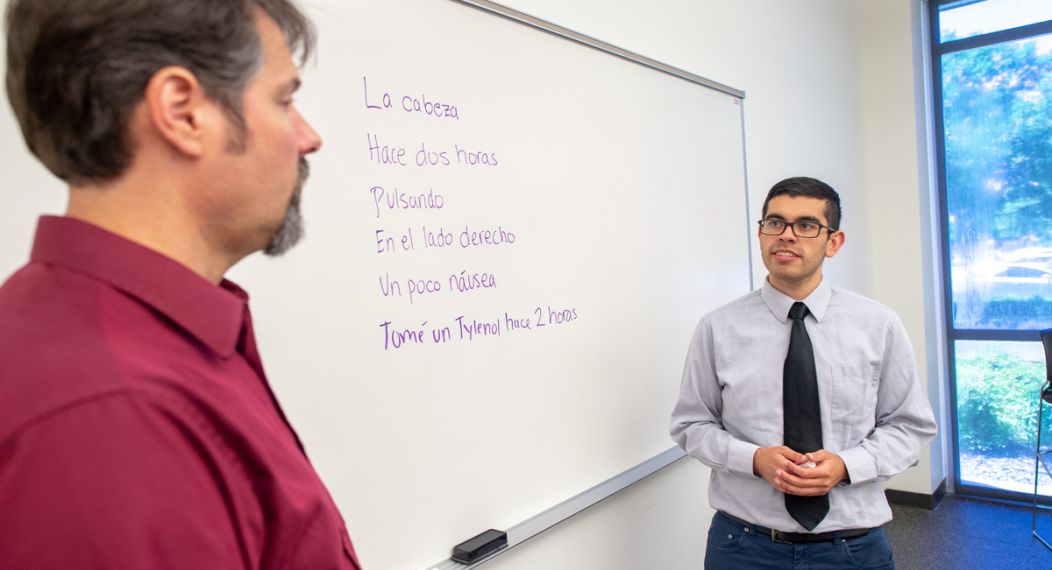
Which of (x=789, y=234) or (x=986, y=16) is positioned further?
(x=986, y=16)

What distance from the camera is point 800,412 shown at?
5.46ft

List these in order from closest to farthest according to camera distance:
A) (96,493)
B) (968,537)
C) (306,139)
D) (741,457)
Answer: (96,493), (306,139), (741,457), (968,537)

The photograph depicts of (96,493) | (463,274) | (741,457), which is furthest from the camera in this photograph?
(741,457)

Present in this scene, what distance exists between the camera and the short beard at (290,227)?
2.21ft

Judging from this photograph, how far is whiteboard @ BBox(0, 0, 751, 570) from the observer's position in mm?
1144

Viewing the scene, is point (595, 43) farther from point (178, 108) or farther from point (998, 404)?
point (998, 404)

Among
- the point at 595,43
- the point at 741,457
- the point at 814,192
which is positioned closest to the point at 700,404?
the point at 741,457

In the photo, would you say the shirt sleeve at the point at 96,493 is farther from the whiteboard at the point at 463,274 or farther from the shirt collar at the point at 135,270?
the whiteboard at the point at 463,274

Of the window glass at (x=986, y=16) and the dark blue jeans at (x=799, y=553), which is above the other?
the window glass at (x=986, y=16)

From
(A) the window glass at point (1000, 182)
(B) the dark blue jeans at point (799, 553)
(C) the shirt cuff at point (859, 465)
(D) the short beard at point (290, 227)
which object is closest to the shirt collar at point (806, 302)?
(C) the shirt cuff at point (859, 465)

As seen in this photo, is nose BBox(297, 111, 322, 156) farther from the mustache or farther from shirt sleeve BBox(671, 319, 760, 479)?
shirt sleeve BBox(671, 319, 760, 479)

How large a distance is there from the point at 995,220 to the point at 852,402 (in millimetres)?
2820

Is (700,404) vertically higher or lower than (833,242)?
lower

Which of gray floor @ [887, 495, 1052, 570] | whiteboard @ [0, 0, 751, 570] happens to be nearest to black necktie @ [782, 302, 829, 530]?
whiteboard @ [0, 0, 751, 570]
